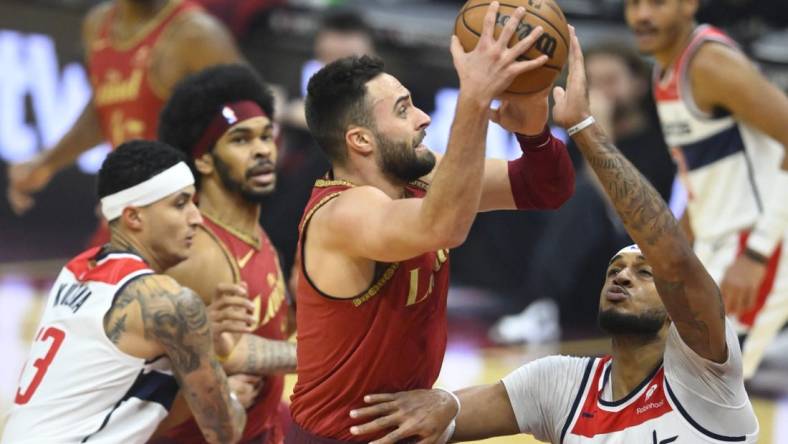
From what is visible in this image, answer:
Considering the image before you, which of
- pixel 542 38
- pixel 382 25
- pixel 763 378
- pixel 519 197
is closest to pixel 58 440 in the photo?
pixel 519 197

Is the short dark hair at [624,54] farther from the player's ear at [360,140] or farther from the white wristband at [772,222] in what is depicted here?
the player's ear at [360,140]

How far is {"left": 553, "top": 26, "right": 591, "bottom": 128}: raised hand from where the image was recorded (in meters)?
4.09

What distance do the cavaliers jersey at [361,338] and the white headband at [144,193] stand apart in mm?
849

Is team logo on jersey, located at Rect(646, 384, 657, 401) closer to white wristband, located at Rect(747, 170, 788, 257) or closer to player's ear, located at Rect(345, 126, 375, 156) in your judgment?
player's ear, located at Rect(345, 126, 375, 156)

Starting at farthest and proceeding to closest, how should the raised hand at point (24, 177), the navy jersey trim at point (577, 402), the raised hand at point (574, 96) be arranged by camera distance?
the raised hand at point (24, 177)
the navy jersey trim at point (577, 402)
the raised hand at point (574, 96)

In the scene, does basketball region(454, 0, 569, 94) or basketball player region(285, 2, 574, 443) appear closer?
basketball region(454, 0, 569, 94)

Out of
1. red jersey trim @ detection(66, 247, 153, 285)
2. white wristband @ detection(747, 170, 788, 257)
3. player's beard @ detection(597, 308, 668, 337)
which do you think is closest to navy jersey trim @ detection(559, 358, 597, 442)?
player's beard @ detection(597, 308, 668, 337)

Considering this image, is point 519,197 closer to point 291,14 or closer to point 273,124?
point 273,124

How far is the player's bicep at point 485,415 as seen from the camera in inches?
185

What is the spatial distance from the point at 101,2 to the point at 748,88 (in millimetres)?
6967

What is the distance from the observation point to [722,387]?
14.1 ft

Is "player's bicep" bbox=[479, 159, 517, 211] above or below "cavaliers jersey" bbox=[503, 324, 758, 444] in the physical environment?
above

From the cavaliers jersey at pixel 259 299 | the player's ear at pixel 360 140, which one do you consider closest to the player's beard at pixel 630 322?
the player's ear at pixel 360 140

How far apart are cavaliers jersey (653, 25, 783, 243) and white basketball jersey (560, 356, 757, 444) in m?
2.33
